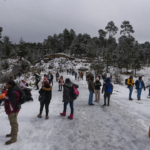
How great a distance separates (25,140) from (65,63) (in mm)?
63105

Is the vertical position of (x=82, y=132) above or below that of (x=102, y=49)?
below

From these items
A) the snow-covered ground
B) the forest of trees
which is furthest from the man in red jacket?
the forest of trees

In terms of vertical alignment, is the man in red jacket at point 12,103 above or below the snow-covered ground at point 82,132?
above

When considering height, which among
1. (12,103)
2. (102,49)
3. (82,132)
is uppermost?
(102,49)

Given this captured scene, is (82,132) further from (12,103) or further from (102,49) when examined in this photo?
(102,49)

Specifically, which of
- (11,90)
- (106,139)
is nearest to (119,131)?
(106,139)

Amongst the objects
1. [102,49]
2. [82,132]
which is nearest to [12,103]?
[82,132]

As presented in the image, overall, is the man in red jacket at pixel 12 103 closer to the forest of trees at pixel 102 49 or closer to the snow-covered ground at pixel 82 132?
the snow-covered ground at pixel 82 132

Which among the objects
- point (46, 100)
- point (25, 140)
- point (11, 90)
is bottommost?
point (25, 140)

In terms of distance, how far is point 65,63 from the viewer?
66.8m

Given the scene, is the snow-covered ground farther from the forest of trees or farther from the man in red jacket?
the forest of trees

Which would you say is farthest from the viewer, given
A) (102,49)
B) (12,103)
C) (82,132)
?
(102,49)

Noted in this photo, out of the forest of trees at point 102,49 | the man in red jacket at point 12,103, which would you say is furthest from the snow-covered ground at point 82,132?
the forest of trees at point 102,49

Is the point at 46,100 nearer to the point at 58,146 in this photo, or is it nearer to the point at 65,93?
the point at 65,93
